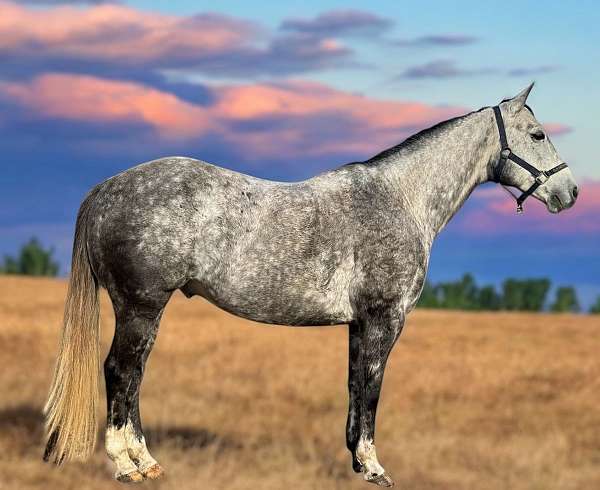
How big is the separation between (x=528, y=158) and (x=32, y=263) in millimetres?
61458

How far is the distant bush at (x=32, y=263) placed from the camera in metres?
63.0

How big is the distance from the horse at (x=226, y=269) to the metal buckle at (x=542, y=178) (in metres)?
1.13

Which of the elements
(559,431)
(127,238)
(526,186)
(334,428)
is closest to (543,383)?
(559,431)

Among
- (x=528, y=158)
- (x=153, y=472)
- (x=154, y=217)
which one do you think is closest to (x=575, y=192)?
(x=528, y=158)

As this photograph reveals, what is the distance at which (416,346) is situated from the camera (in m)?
32.3

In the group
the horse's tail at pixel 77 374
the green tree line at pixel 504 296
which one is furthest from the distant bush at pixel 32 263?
the horse's tail at pixel 77 374

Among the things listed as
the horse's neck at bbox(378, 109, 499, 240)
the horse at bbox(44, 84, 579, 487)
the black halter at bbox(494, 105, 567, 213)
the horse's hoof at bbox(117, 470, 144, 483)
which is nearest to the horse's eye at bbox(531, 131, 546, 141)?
the black halter at bbox(494, 105, 567, 213)

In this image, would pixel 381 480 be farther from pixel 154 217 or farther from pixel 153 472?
pixel 154 217

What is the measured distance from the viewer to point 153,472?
5.91m

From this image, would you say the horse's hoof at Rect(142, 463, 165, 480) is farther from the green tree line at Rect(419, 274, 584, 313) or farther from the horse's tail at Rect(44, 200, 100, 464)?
the green tree line at Rect(419, 274, 584, 313)

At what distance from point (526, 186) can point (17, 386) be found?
15.8m

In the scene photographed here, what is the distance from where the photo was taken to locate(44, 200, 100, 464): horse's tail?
19.8ft

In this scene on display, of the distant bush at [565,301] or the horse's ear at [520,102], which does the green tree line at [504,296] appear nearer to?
the distant bush at [565,301]

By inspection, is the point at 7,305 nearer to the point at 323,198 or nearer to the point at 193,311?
the point at 193,311
